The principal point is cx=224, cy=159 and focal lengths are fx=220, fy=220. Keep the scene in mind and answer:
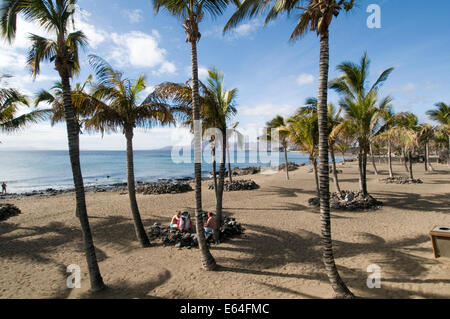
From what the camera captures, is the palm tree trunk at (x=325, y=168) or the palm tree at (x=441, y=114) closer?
the palm tree trunk at (x=325, y=168)

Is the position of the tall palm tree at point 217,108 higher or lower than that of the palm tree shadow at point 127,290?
higher

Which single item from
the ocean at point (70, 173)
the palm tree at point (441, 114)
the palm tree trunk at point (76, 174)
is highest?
the palm tree at point (441, 114)

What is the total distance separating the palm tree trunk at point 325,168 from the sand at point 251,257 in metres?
0.41

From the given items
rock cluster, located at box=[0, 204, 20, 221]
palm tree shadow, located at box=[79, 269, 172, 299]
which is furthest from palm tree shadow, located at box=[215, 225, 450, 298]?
rock cluster, located at box=[0, 204, 20, 221]

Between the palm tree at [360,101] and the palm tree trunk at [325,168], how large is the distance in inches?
354

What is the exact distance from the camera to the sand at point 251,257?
5379 mm

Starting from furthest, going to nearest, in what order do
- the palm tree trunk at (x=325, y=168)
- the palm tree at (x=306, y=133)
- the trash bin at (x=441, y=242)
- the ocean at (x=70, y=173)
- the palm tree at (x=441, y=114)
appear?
the ocean at (x=70, y=173) < the palm tree at (x=441, y=114) < the palm tree at (x=306, y=133) < the trash bin at (x=441, y=242) < the palm tree trunk at (x=325, y=168)

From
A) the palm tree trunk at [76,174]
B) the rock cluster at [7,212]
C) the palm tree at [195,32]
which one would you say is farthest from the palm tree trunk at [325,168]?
the rock cluster at [7,212]

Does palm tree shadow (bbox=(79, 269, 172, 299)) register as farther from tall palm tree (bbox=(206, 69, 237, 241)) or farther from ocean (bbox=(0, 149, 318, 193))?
ocean (bbox=(0, 149, 318, 193))

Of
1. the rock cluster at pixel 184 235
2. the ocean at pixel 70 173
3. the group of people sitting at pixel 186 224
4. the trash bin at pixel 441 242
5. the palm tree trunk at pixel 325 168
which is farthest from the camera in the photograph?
the ocean at pixel 70 173

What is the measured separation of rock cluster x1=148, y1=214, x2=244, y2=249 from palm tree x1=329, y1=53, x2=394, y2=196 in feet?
28.3

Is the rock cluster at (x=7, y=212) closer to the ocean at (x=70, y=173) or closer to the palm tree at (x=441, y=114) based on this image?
the ocean at (x=70, y=173)

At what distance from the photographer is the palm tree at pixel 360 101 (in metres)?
12.0

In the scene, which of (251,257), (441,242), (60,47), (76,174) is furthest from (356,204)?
(60,47)
